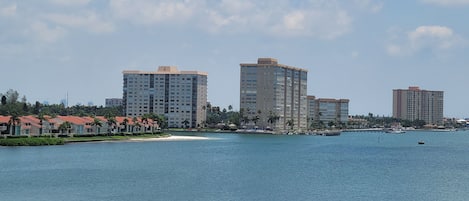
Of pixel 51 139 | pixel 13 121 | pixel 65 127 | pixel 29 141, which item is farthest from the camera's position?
pixel 65 127

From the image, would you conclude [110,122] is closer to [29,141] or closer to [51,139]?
[51,139]

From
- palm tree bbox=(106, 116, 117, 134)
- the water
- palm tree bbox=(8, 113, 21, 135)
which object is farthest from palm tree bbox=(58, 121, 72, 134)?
the water

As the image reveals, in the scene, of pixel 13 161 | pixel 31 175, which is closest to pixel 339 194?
pixel 31 175

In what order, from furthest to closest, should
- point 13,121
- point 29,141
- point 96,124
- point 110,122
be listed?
point 110,122 → point 96,124 → point 13,121 → point 29,141

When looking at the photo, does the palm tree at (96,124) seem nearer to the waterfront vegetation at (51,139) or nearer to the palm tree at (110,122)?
the waterfront vegetation at (51,139)

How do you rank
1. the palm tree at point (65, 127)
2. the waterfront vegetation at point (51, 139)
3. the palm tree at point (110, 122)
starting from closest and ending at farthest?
the waterfront vegetation at point (51, 139) < the palm tree at point (65, 127) < the palm tree at point (110, 122)

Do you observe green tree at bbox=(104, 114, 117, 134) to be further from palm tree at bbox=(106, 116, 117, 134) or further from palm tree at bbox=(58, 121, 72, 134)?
palm tree at bbox=(58, 121, 72, 134)

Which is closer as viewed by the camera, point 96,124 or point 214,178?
point 214,178

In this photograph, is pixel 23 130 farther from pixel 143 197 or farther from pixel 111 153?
pixel 143 197

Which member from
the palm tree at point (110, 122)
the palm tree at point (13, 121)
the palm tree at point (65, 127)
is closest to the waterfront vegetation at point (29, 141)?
the palm tree at point (13, 121)

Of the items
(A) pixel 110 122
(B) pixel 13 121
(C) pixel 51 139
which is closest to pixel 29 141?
(C) pixel 51 139

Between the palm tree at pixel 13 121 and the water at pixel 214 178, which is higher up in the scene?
the palm tree at pixel 13 121

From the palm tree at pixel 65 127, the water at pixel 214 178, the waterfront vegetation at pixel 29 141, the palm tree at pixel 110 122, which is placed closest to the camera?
the water at pixel 214 178

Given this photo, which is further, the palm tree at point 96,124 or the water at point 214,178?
the palm tree at point 96,124
